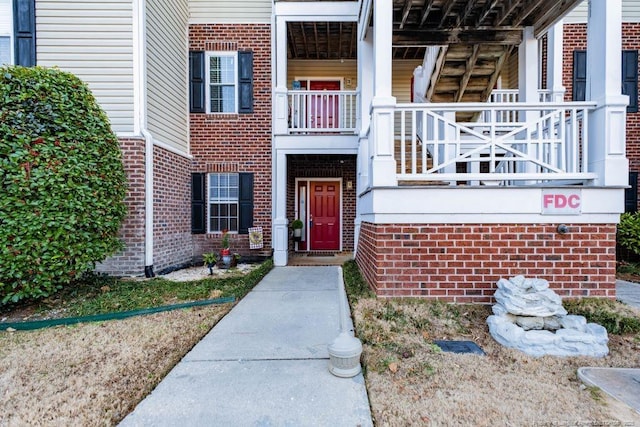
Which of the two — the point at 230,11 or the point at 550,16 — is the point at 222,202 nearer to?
the point at 230,11

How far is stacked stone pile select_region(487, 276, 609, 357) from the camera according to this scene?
255 centimetres

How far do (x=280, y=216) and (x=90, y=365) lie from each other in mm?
4705

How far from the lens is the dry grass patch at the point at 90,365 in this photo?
6.28 feet

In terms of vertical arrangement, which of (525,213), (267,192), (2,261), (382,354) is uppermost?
(267,192)

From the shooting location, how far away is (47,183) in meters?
3.80

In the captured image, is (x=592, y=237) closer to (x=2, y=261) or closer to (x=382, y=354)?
(x=382, y=354)

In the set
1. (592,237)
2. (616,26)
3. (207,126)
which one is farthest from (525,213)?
(207,126)

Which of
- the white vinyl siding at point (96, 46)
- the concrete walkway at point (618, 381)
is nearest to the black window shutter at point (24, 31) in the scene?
the white vinyl siding at point (96, 46)

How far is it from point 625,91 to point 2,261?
1129 cm

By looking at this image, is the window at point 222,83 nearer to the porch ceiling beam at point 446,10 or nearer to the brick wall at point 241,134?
the brick wall at point 241,134

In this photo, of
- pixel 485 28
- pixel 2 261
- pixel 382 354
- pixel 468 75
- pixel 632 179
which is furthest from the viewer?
pixel 632 179

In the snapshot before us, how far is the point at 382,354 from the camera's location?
2.50 m

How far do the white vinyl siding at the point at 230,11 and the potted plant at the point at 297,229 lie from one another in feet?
15.1

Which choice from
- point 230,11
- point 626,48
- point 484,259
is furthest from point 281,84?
point 626,48
